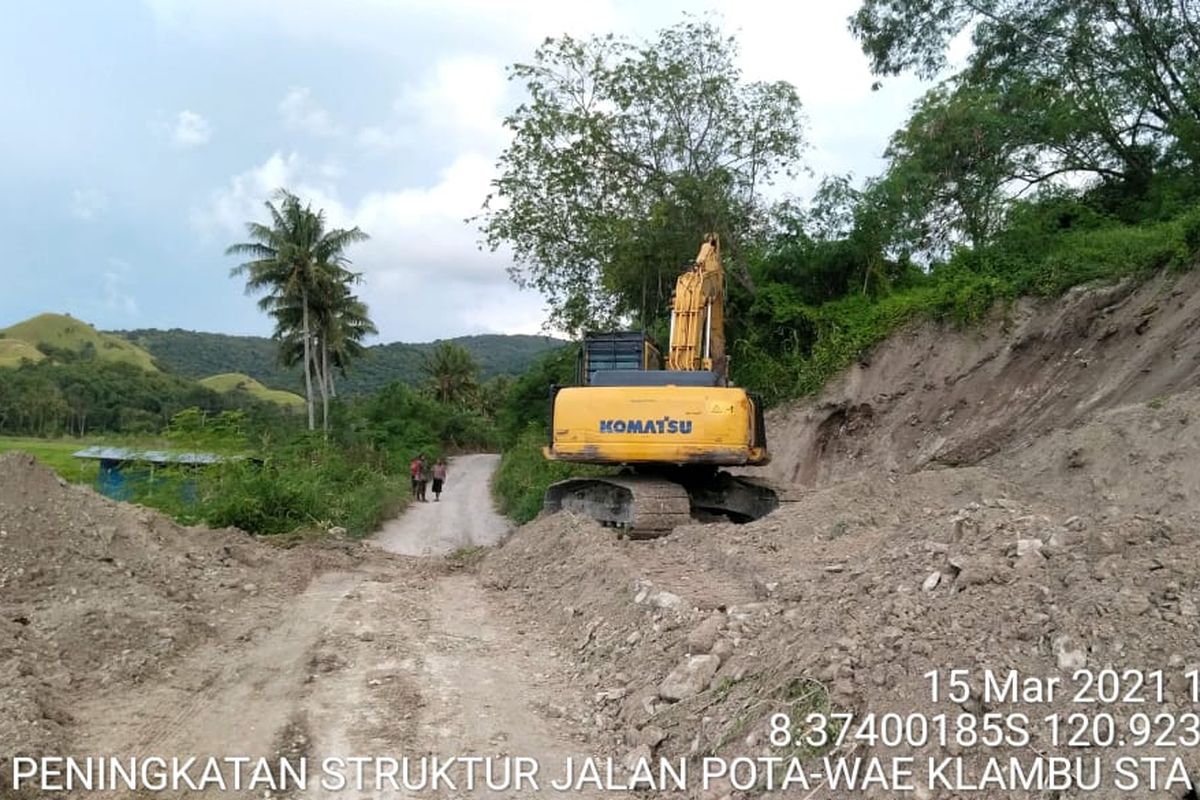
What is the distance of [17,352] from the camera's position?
9275cm

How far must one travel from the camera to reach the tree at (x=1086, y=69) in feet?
65.7

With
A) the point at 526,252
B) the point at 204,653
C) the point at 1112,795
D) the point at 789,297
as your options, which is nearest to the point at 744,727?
the point at 1112,795

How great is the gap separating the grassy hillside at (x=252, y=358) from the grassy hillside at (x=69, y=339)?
472cm

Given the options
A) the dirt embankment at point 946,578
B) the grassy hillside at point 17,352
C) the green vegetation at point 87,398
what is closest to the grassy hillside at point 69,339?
the grassy hillside at point 17,352

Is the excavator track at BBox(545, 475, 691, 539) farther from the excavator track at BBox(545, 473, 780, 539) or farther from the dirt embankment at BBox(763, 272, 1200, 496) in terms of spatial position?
the dirt embankment at BBox(763, 272, 1200, 496)

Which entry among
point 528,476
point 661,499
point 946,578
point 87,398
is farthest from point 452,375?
point 946,578

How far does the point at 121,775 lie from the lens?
4734 mm

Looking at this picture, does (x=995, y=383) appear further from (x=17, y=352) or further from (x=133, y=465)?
(x=17, y=352)

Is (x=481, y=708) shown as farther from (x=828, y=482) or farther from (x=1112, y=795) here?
(x=828, y=482)

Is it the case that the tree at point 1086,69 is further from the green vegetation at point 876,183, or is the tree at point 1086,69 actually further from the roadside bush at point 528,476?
the roadside bush at point 528,476

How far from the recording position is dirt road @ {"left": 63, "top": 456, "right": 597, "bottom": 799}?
5172 millimetres

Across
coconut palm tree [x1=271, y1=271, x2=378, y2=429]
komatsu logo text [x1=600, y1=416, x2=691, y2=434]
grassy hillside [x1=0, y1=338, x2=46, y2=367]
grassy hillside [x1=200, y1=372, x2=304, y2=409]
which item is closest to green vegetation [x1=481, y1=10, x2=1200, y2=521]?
komatsu logo text [x1=600, y1=416, x2=691, y2=434]

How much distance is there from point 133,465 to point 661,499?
1014 cm

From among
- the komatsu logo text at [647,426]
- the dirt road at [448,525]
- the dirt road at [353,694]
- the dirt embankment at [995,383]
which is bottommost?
the dirt road at [353,694]
